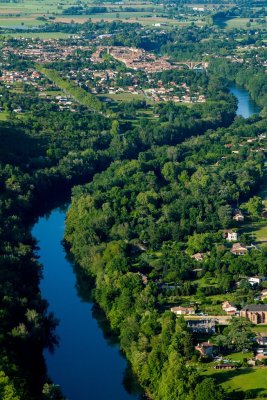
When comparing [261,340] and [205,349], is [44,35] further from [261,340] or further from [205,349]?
[205,349]

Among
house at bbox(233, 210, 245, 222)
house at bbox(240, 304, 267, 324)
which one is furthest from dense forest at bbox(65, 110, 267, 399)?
house at bbox(240, 304, 267, 324)

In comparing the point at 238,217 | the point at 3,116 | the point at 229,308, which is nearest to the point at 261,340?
the point at 229,308

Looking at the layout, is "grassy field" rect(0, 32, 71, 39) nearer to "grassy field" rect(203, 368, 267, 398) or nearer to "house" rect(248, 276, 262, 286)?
"house" rect(248, 276, 262, 286)

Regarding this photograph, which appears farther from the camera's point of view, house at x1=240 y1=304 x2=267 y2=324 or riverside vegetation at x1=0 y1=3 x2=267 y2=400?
house at x1=240 y1=304 x2=267 y2=324

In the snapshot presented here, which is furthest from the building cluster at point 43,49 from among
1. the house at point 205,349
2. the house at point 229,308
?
the house at point 205,349

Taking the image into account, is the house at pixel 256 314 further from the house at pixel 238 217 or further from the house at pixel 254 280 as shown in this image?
the house at pixel 238 217
